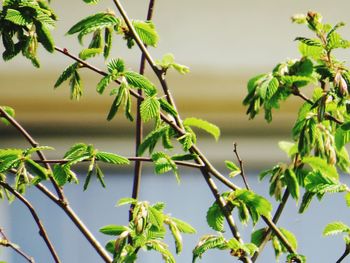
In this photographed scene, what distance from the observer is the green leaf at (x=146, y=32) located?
129cm

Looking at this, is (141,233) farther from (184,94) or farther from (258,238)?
(184,94)

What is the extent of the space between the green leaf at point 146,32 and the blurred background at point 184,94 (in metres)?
1.22

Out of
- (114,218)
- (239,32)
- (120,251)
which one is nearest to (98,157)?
(120,251)

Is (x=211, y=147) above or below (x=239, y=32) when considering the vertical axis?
below

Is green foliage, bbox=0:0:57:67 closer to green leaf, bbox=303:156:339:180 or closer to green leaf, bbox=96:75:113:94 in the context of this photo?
green leaf, bbox=96:75:113:94

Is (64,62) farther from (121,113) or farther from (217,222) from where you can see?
(217,222)

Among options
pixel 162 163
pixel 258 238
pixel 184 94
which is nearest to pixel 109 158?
pixel 162 163

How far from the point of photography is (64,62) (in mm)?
2529

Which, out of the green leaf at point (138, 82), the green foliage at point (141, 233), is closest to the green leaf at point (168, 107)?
the green leaf at point (138, 82)

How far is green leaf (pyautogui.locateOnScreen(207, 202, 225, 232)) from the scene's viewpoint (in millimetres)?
1275

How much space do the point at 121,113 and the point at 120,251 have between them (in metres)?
1.42

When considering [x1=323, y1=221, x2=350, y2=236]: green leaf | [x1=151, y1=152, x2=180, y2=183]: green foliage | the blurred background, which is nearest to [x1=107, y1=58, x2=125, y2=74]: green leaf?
[x1=151, y1=152, x2=180, y2=183]: green foliage

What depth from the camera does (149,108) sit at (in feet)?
3.95

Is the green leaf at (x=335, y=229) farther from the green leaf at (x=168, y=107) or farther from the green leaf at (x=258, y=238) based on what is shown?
the green leaf at (x=168, y=107)
